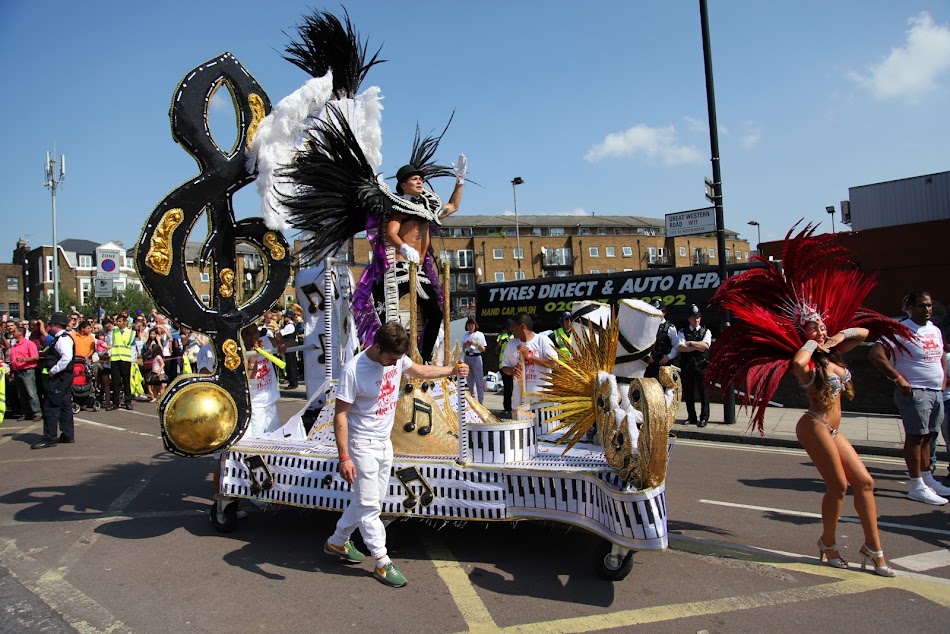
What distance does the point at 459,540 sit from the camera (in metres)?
5.10

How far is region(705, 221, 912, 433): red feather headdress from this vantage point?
456cm

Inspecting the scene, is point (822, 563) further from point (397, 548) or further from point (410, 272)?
point (410, 272)

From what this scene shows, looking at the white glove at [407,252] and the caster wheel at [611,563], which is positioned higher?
the white glove at [407,252]

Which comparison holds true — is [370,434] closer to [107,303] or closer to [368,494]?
[368,494]

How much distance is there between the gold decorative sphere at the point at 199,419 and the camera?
5.06 metres

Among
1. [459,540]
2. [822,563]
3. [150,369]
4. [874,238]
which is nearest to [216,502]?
[459,540]

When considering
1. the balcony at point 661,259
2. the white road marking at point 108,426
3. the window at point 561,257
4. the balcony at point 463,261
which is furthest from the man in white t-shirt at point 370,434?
the balcony at point 661,259

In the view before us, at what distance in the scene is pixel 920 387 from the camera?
612cm

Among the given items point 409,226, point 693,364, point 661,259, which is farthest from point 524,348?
point 661,259

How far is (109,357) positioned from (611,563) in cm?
1348

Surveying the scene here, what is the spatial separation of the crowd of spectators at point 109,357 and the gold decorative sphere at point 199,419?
5732 millimetres

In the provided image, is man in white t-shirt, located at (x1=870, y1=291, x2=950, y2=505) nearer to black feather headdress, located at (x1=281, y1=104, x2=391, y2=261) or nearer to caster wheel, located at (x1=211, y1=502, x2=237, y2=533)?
black feather headdress, located at (x1=281, y1=104, x2=391, y2=261)

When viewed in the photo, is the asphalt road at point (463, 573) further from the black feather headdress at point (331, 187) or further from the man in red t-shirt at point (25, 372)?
the man in red t-shirt at point (25, 372)

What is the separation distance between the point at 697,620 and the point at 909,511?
3.28m
